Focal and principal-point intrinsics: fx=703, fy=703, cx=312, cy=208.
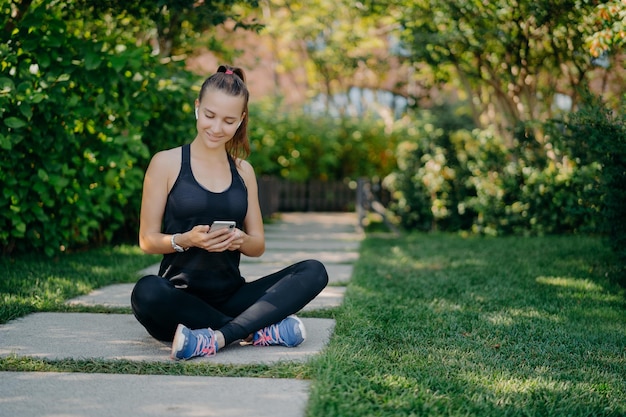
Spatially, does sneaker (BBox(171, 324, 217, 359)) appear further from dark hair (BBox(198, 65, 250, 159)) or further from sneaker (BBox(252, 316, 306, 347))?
dark hair (BBox(198, 65, 250, 159))

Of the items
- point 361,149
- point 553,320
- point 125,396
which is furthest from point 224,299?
point 361,149

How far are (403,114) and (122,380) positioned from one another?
709cm

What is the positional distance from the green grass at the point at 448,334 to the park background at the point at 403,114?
51cm

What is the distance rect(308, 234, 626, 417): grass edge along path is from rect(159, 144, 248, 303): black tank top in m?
0.66

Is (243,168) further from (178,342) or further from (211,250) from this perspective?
(178,342)

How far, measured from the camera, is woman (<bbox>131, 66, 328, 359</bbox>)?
10.5ft

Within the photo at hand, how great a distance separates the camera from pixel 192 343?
3.02 m

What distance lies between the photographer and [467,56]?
880cm

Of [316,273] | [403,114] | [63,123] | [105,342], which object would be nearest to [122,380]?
[105,342]

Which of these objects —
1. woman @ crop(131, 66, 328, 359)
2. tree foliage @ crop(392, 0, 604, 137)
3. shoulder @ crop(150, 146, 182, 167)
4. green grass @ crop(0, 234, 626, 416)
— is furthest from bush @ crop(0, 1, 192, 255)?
tree foliage @ crop(392, 0, 604, 137)

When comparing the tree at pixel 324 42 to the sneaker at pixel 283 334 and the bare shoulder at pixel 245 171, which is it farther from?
the sneaker at pixel 283 334

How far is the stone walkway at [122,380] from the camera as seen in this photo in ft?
8.04

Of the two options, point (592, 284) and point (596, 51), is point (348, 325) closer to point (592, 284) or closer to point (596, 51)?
point (592, 284)

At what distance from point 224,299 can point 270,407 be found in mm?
1110
